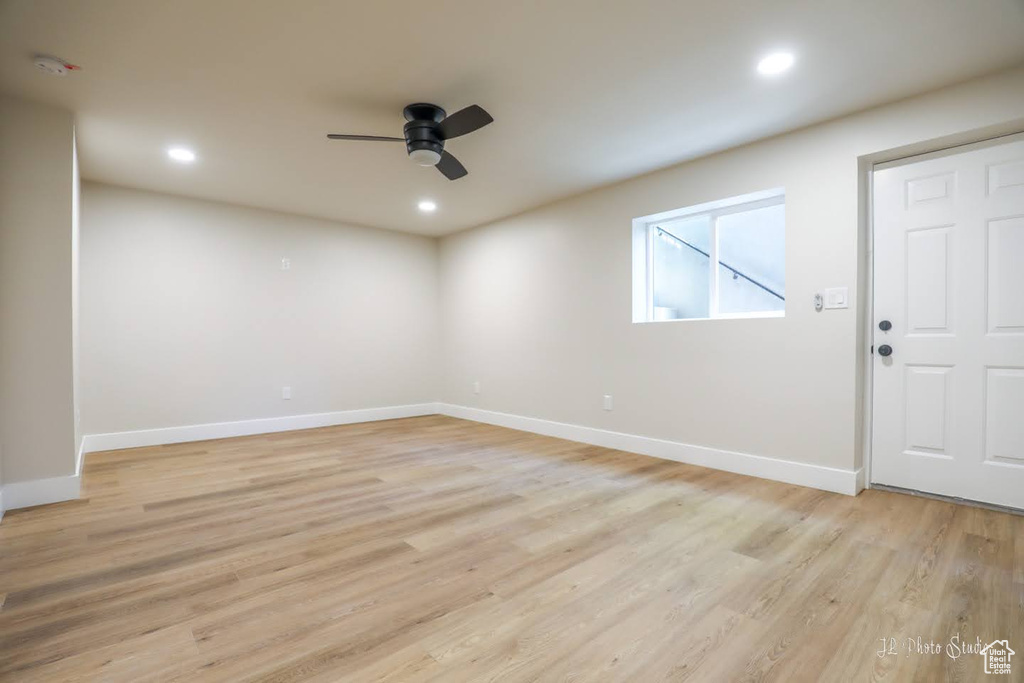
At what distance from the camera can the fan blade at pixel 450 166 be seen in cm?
304

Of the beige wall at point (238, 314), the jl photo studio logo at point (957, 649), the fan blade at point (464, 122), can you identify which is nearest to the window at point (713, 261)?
the fan blade at point (464, 122)

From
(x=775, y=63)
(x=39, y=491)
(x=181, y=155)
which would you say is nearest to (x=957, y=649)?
(x=775, y=63)

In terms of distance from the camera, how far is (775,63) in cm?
241

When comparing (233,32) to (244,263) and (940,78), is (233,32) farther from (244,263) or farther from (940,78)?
(940,78)

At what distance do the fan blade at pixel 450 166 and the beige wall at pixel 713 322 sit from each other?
170cm

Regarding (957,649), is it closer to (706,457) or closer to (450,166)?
(706,457)

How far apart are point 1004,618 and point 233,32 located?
3931 mm

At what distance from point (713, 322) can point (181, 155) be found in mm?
4364

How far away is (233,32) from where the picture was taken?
219 cm

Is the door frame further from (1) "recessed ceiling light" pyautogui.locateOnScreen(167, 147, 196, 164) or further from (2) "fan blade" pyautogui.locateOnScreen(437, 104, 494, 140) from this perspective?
(1) "recessed ceiling light" pyautogui.locateOnScreen(167, 147, 196, 164)

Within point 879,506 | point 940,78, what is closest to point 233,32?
point 940,78

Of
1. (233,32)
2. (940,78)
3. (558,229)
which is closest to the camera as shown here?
(233,32)

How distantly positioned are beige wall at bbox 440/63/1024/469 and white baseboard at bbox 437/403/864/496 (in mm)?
59

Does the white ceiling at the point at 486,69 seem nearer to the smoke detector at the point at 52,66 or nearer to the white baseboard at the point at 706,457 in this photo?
the smoke detector at the point at 52,66
